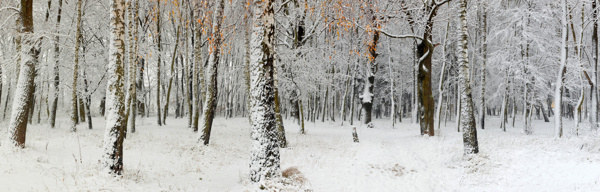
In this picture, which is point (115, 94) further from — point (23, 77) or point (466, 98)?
point (466, 98)

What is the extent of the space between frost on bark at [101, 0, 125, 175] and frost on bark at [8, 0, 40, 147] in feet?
14.0

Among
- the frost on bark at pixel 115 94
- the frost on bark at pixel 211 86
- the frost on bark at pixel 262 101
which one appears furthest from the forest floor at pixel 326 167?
the frost on bark at pixel 262 101

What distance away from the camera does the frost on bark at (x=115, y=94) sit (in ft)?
21.0

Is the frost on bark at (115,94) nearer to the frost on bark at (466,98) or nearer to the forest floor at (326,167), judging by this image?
the forest floor at (326,167)

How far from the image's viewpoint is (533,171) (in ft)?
25.0

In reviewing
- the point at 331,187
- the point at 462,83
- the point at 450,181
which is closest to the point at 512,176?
the point at 450,181

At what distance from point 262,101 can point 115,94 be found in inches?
128

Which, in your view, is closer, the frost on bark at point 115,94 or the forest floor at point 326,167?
the forest floor at point 326,167

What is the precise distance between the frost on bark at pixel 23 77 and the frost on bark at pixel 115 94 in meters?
4.26

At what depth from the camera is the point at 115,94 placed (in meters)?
6.49

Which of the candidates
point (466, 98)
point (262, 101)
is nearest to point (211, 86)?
point (262, 101)

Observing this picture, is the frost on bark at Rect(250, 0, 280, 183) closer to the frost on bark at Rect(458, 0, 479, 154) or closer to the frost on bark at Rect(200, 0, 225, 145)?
the frost on bark at Rect(200, 0, 225, 145)

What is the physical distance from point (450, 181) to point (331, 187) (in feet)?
11.5

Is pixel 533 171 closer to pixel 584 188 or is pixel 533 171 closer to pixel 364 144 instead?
pixel 584 188
